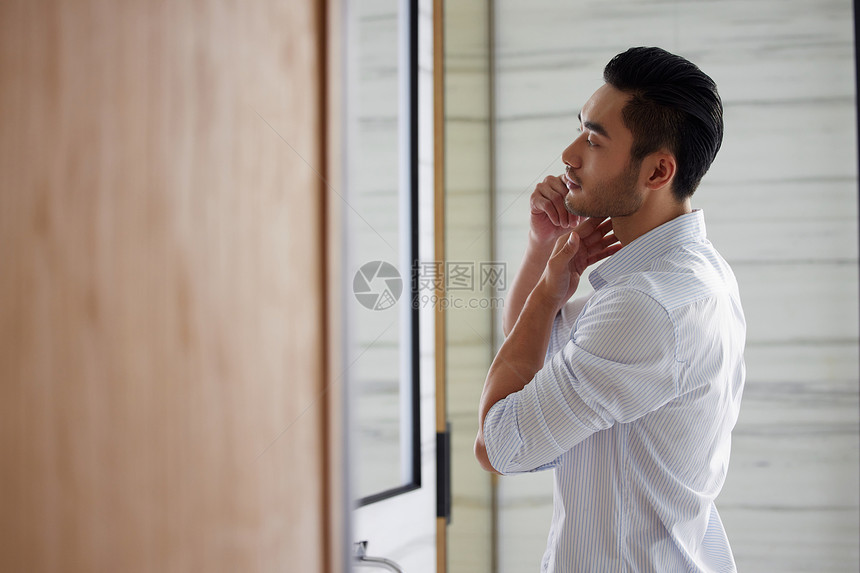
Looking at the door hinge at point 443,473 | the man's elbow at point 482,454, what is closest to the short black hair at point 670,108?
the man's elbow at point 482,454

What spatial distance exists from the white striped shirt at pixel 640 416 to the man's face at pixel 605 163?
53 millimetres

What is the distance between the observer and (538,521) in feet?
3.81

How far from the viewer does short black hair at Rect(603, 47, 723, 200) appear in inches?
25.2

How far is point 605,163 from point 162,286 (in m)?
0.47

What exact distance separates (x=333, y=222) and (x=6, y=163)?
1.37 ft

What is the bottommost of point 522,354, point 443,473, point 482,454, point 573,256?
point 443,473

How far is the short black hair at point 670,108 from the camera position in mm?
640

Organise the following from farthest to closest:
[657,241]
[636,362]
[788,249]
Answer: [788,249]
[657,241]
[636,362]

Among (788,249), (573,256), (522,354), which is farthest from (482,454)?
(788,249)

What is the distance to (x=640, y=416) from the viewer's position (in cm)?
58

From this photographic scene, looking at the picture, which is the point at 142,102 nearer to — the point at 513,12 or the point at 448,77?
the point at 448,77

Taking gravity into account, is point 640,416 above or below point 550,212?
below

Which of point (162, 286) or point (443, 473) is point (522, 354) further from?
point (443, 473)

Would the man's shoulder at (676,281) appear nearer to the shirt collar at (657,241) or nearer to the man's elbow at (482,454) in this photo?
the shirt collar at (657,241)
